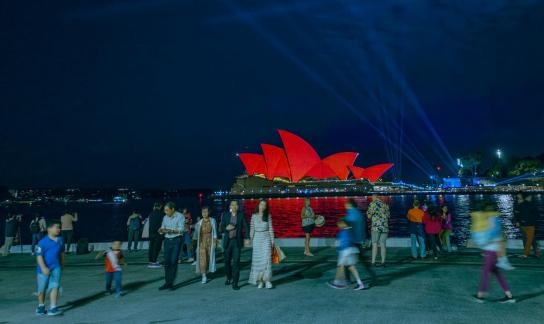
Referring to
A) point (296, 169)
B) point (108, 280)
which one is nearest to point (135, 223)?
point (108, 280)

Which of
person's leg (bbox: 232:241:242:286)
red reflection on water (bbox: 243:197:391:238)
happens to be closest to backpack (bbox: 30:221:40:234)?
red reflection on water (bbox: 243:197:391:238)

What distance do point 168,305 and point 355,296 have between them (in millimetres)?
2937

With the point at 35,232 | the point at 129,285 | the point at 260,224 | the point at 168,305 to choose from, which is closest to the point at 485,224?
the point at 260,224

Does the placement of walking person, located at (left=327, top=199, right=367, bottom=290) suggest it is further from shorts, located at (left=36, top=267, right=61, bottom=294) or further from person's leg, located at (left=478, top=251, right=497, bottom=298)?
shorts, located at (left=36, top=267, right=61, bottom=294)

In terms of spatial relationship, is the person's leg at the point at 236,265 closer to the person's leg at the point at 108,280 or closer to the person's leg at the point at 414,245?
the person's leg at the point at 108,280

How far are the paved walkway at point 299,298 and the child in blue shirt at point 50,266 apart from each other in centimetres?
25

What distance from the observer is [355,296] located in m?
6.21

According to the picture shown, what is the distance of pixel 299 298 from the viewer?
621 cm

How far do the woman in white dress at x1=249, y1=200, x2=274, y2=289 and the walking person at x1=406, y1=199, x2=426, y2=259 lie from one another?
428cm

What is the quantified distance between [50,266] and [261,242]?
324 cm

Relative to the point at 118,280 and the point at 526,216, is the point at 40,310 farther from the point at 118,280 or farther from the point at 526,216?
the point at 526,216

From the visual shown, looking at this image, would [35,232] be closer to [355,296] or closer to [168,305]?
[168,305]

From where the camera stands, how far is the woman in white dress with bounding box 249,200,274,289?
22.4 ft

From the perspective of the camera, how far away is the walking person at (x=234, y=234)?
706cm
